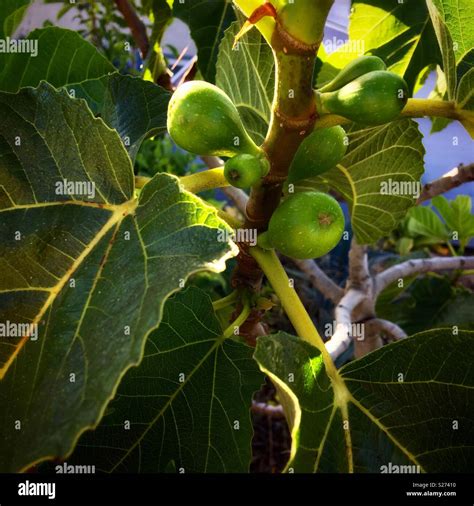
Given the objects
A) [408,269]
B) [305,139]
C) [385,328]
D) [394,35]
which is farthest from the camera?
[408,269]

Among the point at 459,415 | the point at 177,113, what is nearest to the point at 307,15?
the point at 177,113

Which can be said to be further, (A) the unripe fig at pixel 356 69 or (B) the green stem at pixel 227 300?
(B) the green stem at pixel 227 300

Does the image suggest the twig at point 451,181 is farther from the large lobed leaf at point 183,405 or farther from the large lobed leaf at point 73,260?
the large lobed leaf at point 73,260

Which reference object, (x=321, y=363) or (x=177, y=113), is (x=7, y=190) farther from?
(x=321, y=363)

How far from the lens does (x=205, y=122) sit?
0.50m

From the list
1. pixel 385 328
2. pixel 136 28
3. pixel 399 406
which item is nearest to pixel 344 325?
pixel 385 328

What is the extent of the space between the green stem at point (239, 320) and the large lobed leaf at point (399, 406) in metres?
0.11

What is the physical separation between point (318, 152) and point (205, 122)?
11cm

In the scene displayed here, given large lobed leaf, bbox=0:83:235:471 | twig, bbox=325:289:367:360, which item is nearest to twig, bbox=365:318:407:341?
twig, bbox=325:289:367:360

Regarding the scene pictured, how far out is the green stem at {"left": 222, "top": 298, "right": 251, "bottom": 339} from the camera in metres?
0.64

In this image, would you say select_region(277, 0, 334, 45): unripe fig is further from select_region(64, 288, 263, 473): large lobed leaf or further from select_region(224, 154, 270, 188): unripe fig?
select_region(64, 288, 263, 473): large lobed leaf

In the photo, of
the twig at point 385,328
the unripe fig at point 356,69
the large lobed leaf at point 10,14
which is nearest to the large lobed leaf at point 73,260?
the unripe fig at point 356,69

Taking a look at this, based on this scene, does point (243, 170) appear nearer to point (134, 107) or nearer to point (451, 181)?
point (134, 107)

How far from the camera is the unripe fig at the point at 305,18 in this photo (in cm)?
43
